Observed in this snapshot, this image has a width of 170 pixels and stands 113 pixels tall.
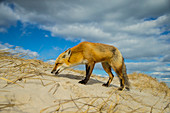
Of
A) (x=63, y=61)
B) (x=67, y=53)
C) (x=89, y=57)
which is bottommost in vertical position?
(x=63, y=61)

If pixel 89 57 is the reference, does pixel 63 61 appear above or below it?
below

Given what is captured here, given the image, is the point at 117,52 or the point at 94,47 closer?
the point at 94,47

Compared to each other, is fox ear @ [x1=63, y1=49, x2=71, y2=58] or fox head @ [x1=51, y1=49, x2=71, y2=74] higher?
fox ear @ [x1=63, y1=49, x2=71, y2=58]

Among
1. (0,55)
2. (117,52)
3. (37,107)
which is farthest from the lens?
(117,52)

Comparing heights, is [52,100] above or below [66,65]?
below

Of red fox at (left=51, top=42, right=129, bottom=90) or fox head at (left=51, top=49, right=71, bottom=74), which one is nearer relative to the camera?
red fox at (left=51, top=42, right=129, bottom=90)

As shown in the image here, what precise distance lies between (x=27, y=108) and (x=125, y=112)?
174 cm

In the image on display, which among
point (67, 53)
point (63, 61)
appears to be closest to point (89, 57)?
point (67, 53)

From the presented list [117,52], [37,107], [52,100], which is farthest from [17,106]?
[117,52]

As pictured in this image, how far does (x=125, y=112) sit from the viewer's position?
2.24 m

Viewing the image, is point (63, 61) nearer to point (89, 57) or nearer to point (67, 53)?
point (67, 53)

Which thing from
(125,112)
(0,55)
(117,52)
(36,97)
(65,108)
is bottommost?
(125,112)

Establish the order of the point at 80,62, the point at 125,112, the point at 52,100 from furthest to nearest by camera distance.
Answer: the point at 80,62 → the point at 125,112 → the point at 52,100

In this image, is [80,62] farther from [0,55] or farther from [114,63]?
[0,55]
